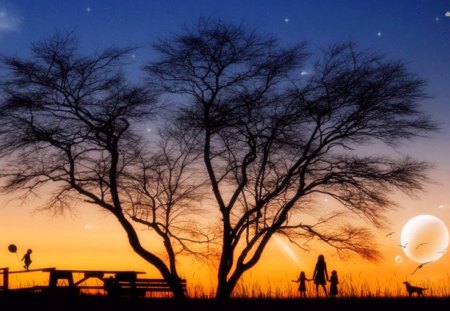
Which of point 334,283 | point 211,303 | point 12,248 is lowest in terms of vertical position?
point 211,303

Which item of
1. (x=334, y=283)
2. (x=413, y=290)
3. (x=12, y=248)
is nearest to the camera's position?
(x=413, y=290)

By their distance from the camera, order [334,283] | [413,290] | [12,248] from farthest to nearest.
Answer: [12,248], [334,283], [413,290]

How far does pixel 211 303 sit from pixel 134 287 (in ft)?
9.66

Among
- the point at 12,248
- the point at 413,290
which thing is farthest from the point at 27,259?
the point at 413,290

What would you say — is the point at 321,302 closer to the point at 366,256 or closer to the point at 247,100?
the point at 366,256

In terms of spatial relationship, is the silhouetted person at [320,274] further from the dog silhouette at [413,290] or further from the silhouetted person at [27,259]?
the silhouetted person at [27,259]

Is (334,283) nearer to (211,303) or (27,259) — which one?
(211,303)

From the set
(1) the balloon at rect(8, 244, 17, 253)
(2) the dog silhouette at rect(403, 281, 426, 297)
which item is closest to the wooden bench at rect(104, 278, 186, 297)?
(1) the balloon at rect(8, 244, 17, 253)

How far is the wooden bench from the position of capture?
25.5m

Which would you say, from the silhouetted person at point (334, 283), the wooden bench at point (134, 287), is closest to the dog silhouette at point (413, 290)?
the silhouetted person at point (334, 283)

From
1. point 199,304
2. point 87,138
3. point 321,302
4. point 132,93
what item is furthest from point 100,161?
point 321,302

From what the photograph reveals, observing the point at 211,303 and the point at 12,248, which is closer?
the point at 211,303

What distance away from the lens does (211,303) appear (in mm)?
Answer: 24844

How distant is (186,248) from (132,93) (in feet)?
22.3
